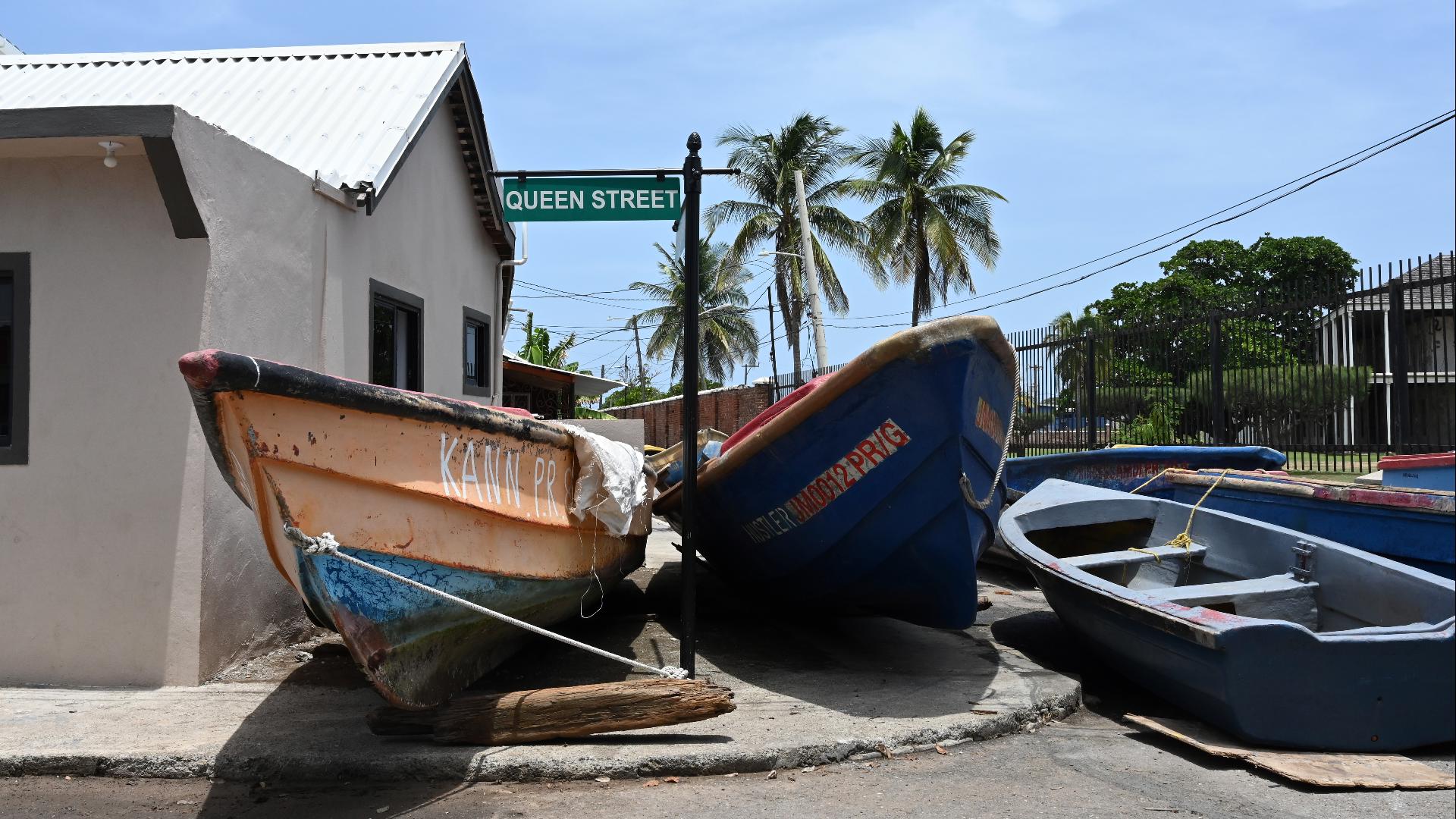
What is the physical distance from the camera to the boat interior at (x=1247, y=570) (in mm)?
4812

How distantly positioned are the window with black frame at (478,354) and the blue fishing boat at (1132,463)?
5.57 metres

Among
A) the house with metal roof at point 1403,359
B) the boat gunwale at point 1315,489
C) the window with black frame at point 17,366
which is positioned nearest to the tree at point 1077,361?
the house with metal roof at point 1403,359

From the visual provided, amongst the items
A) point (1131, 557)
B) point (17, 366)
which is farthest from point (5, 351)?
point (1131, 557)

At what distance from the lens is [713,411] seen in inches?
1277

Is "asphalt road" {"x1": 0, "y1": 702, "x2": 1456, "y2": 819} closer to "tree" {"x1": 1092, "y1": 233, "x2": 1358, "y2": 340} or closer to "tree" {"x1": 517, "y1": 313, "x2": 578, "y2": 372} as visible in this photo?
"tree" {"x1": 517, "y1": 313, "x2": 578, "y2": 372}

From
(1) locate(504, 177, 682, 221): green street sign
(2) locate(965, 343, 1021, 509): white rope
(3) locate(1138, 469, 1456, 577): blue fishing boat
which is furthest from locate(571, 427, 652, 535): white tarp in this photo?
(3) locate(1138, 469, 1456, 577): blue fishing boat

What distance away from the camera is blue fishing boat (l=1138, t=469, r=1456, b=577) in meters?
5.46

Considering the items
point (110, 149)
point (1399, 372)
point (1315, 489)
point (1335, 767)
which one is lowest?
point (1335, 767)

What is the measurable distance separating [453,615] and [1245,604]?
397 cm

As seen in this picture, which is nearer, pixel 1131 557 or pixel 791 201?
pixel 1131 557

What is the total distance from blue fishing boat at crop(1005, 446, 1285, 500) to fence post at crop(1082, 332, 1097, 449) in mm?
3688

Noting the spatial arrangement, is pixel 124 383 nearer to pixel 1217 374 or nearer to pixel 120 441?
pixel 120 441

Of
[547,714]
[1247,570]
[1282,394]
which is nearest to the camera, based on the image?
[547,714]

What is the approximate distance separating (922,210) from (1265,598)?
28.0m
